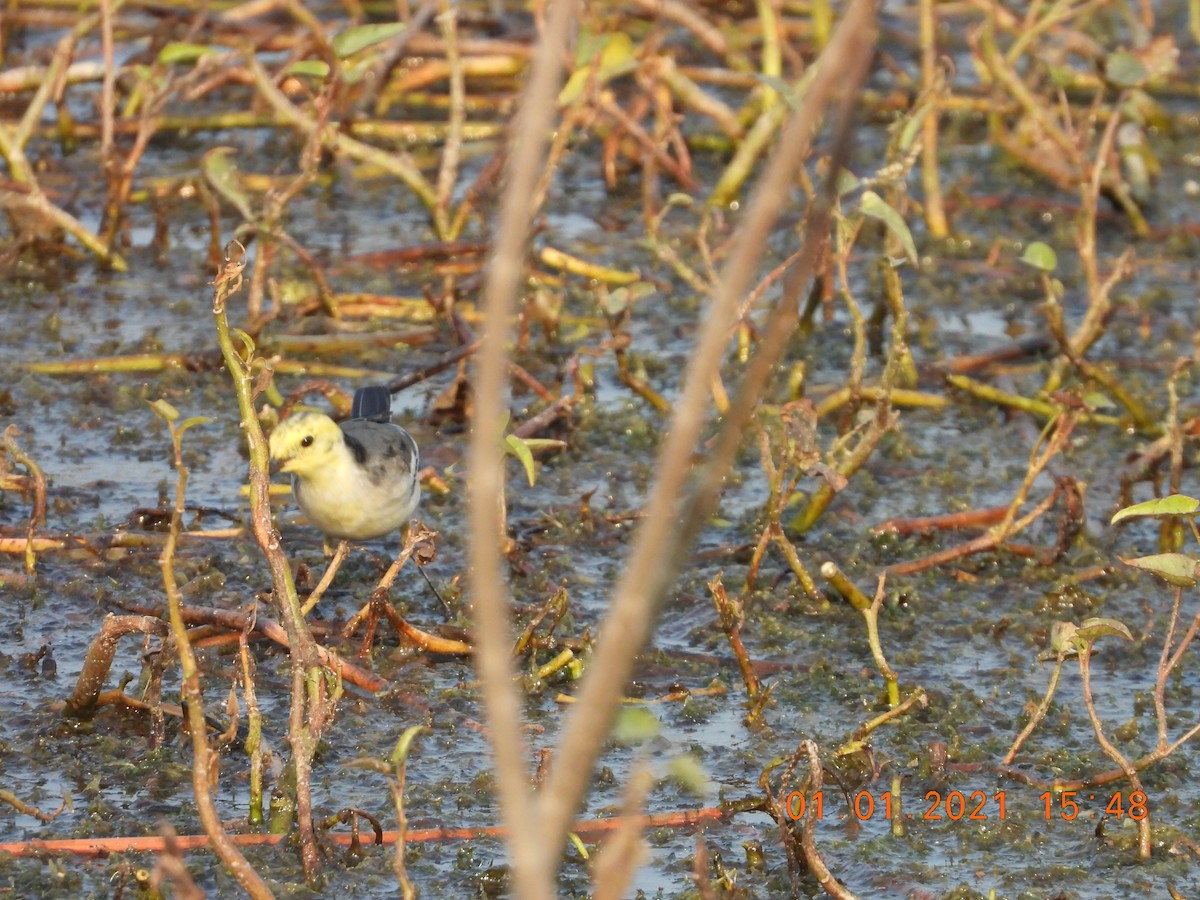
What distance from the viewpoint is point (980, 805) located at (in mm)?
3676

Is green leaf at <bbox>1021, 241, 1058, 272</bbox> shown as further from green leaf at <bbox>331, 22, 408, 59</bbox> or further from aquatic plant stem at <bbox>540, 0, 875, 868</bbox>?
aquatic plant stem at <bbox>540, 0, 875, 868</bbox>

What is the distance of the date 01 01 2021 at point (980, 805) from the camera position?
3627 millimetres

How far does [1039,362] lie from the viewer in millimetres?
6387

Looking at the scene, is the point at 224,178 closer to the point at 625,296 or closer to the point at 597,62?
the point at 597,62

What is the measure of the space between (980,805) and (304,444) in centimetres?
198

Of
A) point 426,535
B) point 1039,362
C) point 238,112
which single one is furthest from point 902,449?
point 238,112

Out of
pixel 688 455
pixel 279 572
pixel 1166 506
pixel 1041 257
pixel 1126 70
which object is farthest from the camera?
pixel 1126 70

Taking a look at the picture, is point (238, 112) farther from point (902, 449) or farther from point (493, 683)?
point (493, 683)

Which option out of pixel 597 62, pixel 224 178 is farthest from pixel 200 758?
pixel 597 62

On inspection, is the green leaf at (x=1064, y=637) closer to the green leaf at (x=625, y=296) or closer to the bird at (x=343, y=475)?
the bird at (x=343, y=475)

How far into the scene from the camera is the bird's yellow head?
4.41m

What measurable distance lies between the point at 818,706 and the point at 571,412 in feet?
5.62

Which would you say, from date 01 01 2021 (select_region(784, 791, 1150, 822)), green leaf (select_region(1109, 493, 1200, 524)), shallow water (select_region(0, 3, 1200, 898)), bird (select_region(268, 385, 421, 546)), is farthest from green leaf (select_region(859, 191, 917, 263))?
date 01 01 2021 (select_region(784, 791, 1150, 822))
